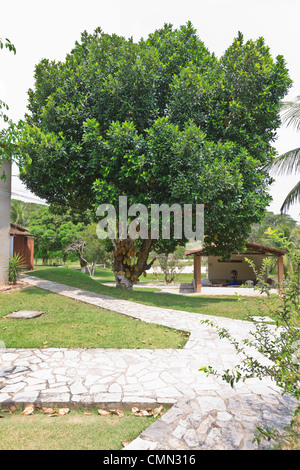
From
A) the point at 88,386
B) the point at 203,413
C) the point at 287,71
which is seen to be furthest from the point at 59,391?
the point at 287,71

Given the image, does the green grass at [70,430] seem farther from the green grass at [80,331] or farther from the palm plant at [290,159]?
the palm plant at [290,159]

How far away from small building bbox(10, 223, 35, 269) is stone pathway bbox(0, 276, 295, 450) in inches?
626

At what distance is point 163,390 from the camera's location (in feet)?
13.5

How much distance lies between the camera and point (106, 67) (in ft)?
42.1

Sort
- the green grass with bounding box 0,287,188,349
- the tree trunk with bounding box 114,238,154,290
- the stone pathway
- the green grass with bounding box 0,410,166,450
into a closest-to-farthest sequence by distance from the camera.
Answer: the green grass with bounding box 0,410,166,450
the stone pathway
the green grass with bounding box 0,287,188,349
the tree trunk with bounding box 114,238,154,290

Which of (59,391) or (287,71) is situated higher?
(287,71)

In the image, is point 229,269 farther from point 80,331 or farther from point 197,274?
point 80,331

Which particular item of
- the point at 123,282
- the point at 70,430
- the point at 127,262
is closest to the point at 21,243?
the point at 123,282

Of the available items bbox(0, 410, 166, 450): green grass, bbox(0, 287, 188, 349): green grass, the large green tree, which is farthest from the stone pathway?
the large green tree

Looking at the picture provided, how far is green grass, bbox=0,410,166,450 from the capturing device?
116 inches

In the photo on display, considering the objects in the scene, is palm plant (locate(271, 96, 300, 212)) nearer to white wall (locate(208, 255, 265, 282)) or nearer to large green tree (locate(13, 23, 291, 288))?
large green tree (locate(13, 23, 291, 288))

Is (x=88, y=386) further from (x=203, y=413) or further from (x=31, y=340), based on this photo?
(x=31, y=340)

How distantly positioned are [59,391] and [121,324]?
3789mm

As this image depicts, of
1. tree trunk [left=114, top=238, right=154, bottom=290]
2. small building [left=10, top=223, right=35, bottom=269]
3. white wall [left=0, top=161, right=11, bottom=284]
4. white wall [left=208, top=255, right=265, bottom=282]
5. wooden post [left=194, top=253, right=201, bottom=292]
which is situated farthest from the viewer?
white wall [left=208, top=255, right=265, bottom=282]
